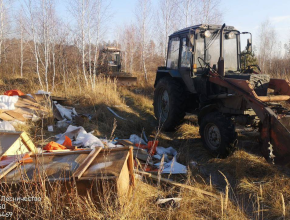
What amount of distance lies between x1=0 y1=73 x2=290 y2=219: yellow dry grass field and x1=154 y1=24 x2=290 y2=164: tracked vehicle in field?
0.35m

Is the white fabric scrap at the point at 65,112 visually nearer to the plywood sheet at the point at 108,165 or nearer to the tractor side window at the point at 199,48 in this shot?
the tractor side window at the point at 199,48

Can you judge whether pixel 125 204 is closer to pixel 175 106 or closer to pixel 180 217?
pixel 180 217

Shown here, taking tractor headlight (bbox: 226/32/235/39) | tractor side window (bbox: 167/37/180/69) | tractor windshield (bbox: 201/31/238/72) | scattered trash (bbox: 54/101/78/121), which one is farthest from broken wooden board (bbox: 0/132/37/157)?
tractor headlight (bbox: 226/32/235/39)

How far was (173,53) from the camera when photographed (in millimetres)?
6141

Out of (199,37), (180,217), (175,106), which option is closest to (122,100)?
(175,106)

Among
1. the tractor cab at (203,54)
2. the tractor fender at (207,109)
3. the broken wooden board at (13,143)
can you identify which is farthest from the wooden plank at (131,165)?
the tractor cab at (203,54)

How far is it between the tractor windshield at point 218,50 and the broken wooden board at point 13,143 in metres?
3.72

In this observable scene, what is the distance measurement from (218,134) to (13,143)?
3.12 meters

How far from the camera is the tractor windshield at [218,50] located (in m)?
5.33

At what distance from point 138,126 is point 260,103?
317 cm

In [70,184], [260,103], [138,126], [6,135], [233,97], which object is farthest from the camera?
[138,126]

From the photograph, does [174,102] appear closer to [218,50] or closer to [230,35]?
[218,50]

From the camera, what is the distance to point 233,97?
14.5 ft

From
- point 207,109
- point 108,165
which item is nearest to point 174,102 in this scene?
point 207,109
